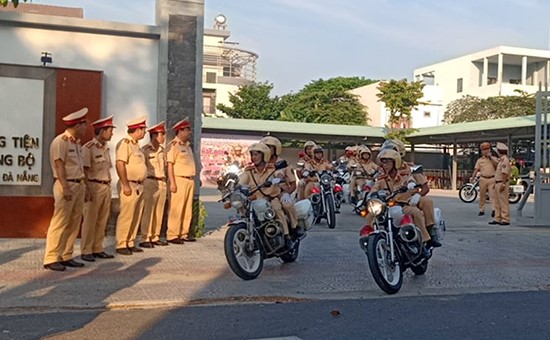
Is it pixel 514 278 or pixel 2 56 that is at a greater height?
pixel 2 56

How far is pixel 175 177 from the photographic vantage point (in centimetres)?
1084

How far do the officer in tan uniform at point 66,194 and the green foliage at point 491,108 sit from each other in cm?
4185

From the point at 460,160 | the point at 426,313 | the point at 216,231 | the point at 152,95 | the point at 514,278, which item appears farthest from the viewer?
the point at 460,160

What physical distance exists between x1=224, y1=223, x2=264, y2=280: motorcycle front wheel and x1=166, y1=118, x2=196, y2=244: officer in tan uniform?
111 inches

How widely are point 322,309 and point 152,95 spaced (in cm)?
575

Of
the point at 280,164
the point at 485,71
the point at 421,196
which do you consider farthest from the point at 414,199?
the point at 485,71

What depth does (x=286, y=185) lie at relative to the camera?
29.0ft

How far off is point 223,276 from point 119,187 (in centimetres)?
250

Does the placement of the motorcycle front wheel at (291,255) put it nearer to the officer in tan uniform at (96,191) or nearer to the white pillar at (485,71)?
the officer in tan uniform at (96,191)

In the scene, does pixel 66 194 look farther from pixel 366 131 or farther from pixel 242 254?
pixel 366 131

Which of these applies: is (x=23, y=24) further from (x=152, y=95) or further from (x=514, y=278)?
(x=514, y=278)

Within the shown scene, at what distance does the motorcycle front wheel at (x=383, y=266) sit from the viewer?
734 cm

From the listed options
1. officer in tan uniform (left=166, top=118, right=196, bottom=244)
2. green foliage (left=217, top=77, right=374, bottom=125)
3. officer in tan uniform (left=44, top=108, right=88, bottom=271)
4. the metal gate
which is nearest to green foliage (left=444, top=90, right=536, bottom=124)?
green foliage (left=217, top=77, right=374, bottom=125)

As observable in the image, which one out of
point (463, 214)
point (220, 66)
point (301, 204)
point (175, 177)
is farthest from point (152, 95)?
point (220, 66)
